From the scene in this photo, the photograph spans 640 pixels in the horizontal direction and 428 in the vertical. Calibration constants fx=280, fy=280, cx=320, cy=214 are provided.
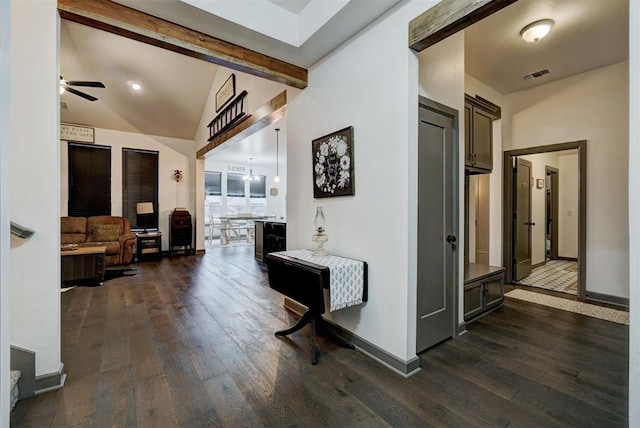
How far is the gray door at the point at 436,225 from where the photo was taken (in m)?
2.29

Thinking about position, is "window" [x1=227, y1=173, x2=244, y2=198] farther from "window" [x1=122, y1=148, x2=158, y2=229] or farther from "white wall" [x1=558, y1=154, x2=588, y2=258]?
"white wall" [x1=558, y1=154, x2=588, y2=258]

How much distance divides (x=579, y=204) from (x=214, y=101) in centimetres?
661

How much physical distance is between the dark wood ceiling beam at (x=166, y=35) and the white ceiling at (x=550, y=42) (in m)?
2.22

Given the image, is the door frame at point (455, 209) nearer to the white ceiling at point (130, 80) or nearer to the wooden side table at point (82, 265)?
the white ceiling at point (130, 80)

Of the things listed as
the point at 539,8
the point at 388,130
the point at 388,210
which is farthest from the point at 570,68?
the point at 388,210

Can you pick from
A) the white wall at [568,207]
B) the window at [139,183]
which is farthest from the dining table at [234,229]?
the white wall at [568,207]

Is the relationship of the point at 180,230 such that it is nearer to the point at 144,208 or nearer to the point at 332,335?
the point at 144,208

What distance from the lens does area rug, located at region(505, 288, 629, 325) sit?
3.09m

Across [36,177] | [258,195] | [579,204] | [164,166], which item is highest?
[164,166]

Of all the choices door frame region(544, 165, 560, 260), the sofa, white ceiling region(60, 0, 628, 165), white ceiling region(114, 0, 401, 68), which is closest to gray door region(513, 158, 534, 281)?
white ceiling region(60, 0, 628, 165)

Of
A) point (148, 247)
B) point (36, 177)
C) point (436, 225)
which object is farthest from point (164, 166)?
point (436, 225)

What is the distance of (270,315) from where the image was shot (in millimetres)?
3146

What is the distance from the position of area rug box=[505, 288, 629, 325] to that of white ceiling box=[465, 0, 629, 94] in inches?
119

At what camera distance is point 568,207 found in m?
6.49
